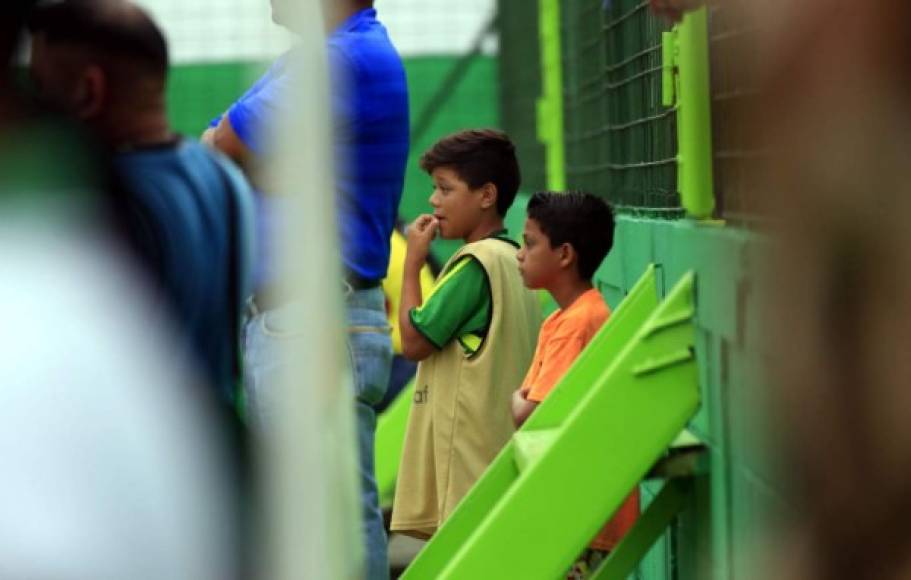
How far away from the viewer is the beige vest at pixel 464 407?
5.13m

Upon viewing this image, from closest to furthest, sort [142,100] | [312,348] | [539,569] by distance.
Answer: [312,348]
[142,100]
[539,569]

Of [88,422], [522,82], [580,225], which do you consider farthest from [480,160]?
[522,82]

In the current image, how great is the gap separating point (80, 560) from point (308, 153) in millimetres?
381

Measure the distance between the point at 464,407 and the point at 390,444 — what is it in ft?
10.8

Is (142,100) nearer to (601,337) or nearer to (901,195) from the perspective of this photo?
(901,195)

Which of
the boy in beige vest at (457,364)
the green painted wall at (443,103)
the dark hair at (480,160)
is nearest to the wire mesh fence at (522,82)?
the green painted wall at (443,103)

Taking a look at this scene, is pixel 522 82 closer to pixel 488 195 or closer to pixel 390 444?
pixel 390 444

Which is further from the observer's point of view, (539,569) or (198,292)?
(539,569)

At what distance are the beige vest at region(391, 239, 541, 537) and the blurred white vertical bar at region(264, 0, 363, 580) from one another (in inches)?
136

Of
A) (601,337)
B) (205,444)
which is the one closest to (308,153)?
(205,444)

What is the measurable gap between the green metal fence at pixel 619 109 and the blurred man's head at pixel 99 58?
2700mm

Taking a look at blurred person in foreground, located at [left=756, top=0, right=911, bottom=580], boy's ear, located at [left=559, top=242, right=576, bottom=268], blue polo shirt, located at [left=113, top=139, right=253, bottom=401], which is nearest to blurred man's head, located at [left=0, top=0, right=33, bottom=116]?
blue polo shirt, located at [left=113, top=139, right=253, bottom=401]

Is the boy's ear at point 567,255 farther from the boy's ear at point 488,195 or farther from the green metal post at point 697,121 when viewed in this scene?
the green metal post at point 697,121

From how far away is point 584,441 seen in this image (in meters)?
3.74
